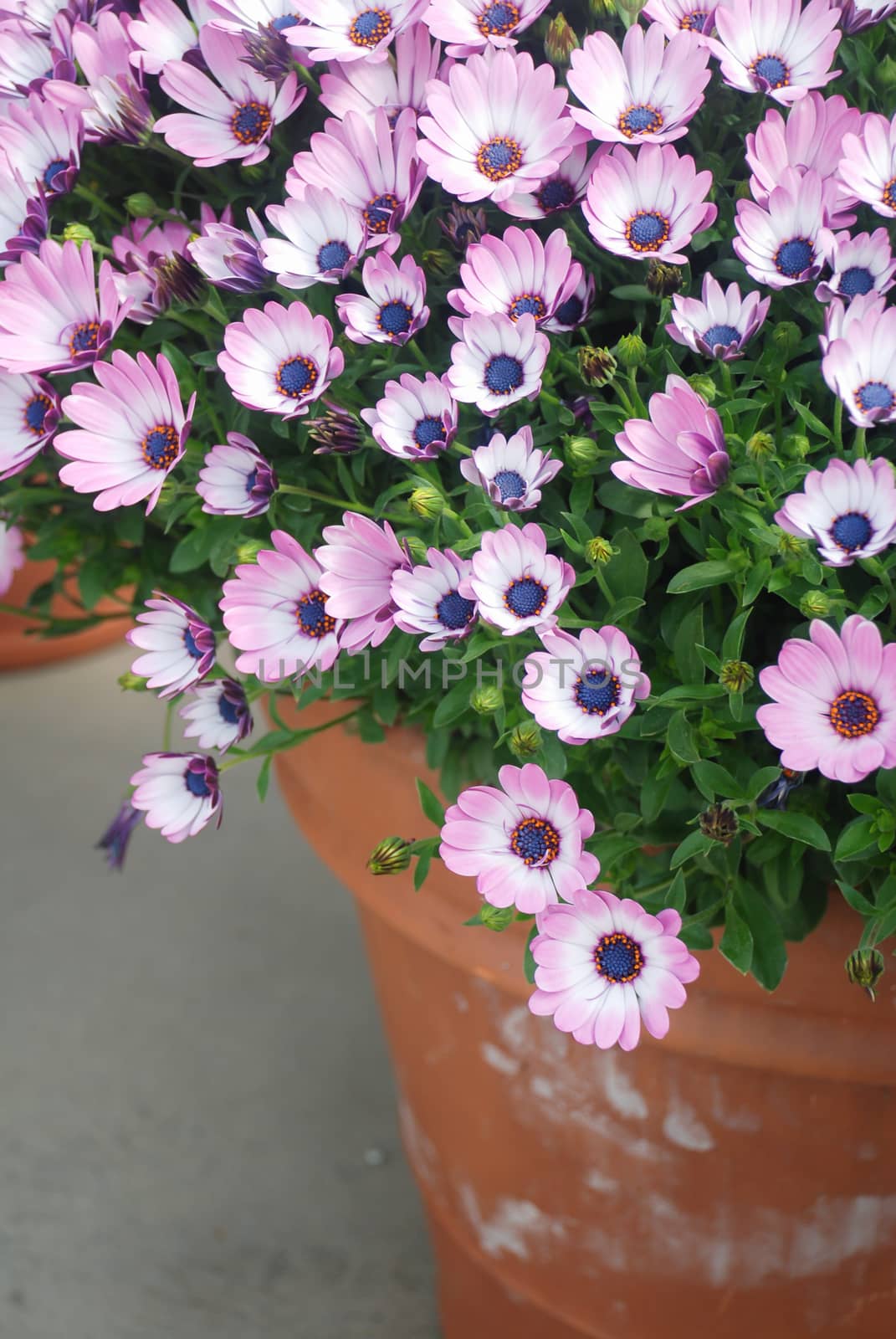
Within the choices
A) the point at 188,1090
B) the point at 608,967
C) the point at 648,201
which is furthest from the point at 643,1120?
the point at 188,1090

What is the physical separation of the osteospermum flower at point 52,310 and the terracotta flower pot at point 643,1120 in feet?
0.77

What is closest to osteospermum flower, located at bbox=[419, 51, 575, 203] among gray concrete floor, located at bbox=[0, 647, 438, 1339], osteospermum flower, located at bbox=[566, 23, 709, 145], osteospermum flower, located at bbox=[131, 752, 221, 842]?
osteospermum flower, located at bbox=[566, 23, 709, 145]

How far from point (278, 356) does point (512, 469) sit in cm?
10

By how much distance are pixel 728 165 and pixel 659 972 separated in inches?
12.6

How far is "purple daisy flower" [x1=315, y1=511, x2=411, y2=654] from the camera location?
467mm

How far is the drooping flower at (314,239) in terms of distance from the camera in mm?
490

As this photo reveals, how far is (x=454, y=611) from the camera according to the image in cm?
46

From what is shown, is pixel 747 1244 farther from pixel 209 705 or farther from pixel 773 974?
pixel 209 705

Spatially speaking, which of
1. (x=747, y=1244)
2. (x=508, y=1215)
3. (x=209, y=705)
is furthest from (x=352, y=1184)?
(x=209, y=705)

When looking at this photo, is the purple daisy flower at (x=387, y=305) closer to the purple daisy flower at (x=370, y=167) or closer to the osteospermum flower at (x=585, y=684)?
the purple daisy flower at (x=370, y=167)

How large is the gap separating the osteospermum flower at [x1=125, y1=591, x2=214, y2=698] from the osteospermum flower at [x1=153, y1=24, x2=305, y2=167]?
179 millimetres

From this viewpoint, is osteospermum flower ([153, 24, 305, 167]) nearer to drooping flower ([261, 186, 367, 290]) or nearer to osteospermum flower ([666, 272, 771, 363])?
drooping flower ([261, 186, 367, 290])

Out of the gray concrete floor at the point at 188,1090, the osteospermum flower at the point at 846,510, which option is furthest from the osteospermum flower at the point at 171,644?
the gray concrete floor at the point at 188,1090

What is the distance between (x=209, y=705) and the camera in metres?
0.55
